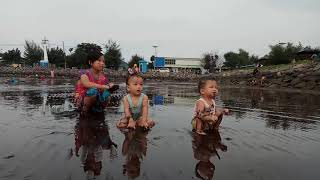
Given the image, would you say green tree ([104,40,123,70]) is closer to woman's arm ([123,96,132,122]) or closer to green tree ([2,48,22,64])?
green tree ([2,48,22,64])

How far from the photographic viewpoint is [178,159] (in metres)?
4.29

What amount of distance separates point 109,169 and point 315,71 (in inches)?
1062

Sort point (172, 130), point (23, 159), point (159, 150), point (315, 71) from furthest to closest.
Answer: point (315, 71)
point (172, 130)
point (159, 150)
point (23, 159)

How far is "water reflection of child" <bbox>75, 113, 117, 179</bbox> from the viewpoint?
3.91m

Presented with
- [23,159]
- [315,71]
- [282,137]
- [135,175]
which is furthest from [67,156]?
[315,71]

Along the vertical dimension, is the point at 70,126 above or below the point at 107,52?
below

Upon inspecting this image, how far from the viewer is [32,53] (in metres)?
88.6

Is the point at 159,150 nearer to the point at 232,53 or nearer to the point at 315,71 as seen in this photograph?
the point at 315,71

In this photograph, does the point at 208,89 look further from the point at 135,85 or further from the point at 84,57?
the point at 84,57

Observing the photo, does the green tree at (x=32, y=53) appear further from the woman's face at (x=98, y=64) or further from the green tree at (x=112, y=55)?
the woman's face at (x=98, y=64)

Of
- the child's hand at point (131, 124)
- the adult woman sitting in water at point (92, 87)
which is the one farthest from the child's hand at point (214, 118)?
the adult woman sitting in water at point (92, 87)

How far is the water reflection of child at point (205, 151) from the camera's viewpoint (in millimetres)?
3775

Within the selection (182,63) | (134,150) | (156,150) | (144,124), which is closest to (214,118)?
(144,124)

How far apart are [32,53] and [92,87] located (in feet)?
282
